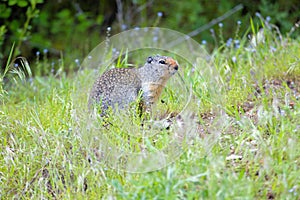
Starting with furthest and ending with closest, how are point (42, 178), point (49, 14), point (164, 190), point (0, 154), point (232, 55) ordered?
point (49, 14) < point (232, 55) < point (0, 154) < point (42, 178) < point (164, 190)

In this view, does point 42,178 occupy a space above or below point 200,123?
below

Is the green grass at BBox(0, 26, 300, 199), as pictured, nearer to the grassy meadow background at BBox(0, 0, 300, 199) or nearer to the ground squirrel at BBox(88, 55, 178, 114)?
the grassy meadow background at BBox(0, 0, 300, 199)

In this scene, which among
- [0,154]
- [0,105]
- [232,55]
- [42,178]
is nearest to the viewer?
[42,178]

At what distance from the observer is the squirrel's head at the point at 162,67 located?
385cm

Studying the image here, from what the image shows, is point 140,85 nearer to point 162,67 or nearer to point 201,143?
point 162,67

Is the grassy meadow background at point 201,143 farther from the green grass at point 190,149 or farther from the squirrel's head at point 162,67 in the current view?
the squirrel's head at point 162,67

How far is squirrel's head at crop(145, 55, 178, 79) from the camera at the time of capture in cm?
385

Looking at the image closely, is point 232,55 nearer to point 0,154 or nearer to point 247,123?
point 247,123

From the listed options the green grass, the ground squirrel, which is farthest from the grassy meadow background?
the ground squirrel

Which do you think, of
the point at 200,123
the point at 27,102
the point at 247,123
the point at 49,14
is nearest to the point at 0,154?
the point at 27,102

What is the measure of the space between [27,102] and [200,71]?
138cm

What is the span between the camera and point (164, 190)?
3.02 metres

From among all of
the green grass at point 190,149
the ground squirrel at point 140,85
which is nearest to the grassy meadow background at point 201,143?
the green grass at point 190,149

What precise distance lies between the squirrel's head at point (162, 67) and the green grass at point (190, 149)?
221 millimetres
